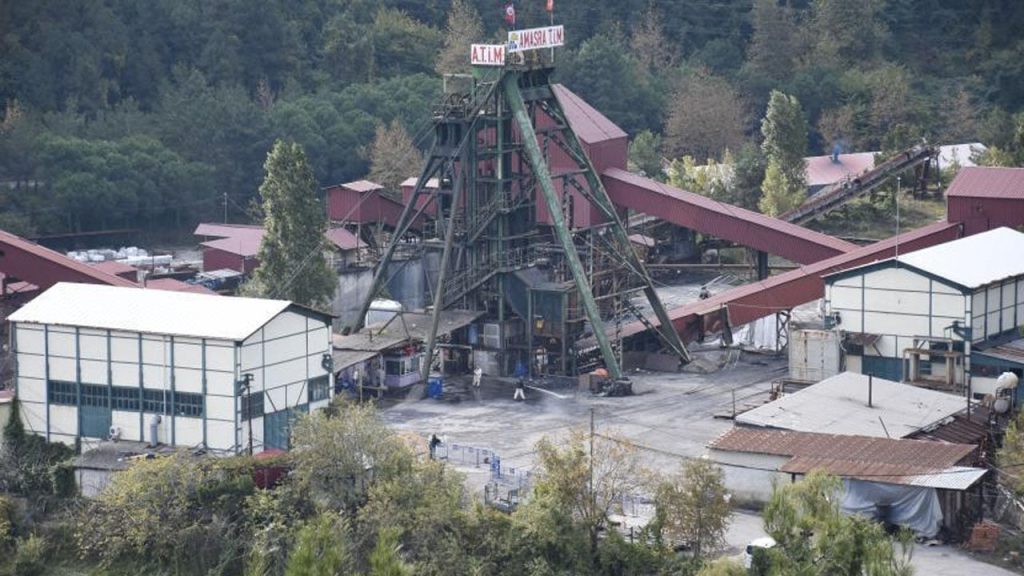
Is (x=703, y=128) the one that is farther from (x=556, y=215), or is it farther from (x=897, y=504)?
(x=897, y=504)

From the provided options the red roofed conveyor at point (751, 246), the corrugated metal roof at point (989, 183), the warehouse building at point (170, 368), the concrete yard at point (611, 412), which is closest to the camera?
the warehouse building at point (170, 368)

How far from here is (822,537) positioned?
37375 mm

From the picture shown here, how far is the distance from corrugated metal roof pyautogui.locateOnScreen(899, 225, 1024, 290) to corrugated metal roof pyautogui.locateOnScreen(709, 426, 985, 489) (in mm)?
7791

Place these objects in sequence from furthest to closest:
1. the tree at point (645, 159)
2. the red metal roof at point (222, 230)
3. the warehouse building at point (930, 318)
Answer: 1. the tree at point (645, 159)
2. the red metal roof at point (222, 230)
3. the warehouse building at point (930, 318)

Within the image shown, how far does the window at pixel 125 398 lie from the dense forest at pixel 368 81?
25.7 metres

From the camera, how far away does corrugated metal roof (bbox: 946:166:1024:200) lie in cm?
6012

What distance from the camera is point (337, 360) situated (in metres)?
52.0

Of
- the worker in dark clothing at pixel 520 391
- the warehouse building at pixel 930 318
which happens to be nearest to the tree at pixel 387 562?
the worker in dark clothing at pixel 520 391

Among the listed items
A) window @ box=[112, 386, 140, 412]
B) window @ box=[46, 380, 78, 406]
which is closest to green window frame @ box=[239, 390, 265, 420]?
window @ box=[112, 386, 140, 412]

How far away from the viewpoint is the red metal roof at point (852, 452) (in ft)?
140

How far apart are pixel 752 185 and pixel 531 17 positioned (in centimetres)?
2351

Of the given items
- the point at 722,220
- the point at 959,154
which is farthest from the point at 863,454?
the point at 959,154

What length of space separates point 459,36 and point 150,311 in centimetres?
4836

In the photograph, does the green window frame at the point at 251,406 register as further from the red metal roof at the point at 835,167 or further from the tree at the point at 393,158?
the red metal roof at the point at 835,167
